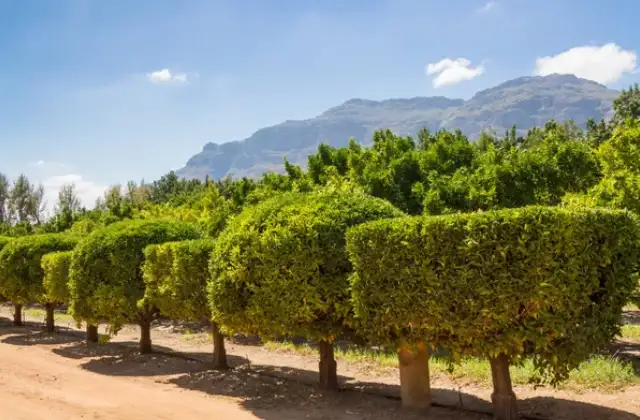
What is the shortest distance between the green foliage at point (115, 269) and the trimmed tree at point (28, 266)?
620 cm

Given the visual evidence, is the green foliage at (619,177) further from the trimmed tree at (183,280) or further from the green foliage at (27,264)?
the green foliage at (27,264)

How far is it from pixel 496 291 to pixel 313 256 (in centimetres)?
331

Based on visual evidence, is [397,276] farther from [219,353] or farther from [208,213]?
[208,213]

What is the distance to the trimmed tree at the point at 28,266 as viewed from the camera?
879 inches

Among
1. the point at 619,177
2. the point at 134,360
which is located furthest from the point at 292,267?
the point at 619,177

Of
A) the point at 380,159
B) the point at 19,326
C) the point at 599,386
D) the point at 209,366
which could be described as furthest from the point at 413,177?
the point at 19,326

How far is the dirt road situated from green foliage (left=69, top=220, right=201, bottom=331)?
1812 mm

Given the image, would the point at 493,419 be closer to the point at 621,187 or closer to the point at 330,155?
the point at 621,187

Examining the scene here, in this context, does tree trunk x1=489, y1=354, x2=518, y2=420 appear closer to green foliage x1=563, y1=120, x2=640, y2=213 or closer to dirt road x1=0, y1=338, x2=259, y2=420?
dirt road x1=0, y1=338, x2=259, y2=420

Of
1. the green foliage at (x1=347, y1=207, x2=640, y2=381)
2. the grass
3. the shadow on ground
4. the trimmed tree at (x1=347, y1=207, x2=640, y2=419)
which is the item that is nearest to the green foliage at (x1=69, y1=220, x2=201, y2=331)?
the shadow on ground

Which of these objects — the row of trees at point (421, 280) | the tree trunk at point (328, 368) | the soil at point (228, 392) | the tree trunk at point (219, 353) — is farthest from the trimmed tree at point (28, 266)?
the tree trunk at point (328, 368)

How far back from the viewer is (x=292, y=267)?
1006 cm

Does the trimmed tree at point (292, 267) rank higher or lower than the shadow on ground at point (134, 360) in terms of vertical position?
higher

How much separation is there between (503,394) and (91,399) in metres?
7.60
